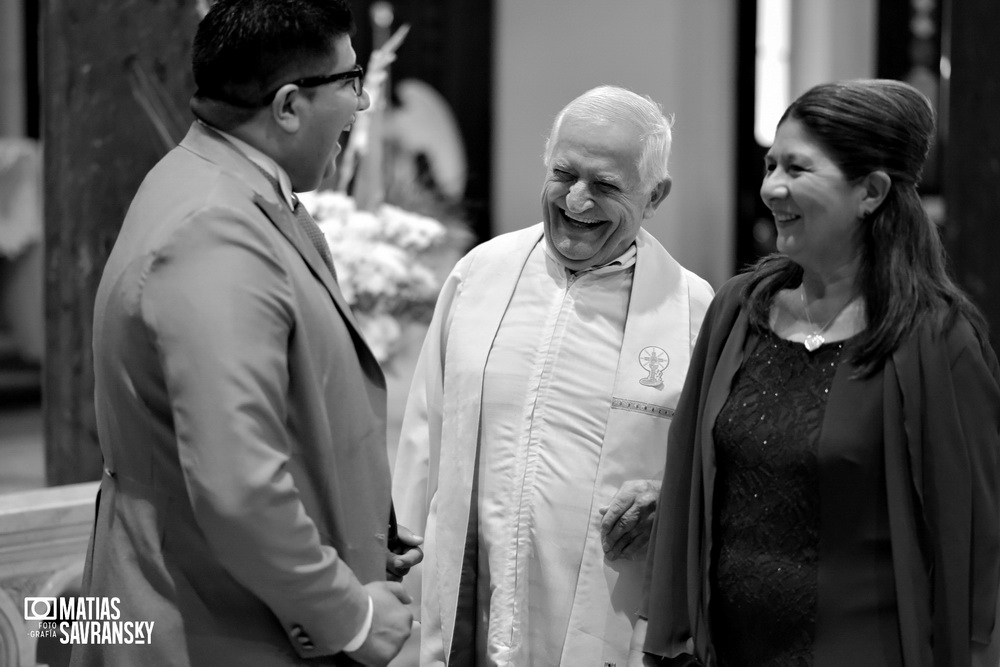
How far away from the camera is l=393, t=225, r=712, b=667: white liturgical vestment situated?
2.16 meters

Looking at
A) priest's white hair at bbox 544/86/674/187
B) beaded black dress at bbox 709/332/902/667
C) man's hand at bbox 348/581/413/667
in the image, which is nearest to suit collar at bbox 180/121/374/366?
man's hand at bbox 348/581/413/667

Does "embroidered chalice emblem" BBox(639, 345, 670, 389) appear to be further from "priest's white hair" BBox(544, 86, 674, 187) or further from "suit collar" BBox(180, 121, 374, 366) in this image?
"suit collar" BBox(180, 121, 374, 366)

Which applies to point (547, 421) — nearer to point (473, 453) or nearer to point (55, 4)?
point (473, 453)

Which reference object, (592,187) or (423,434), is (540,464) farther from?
(592,187)

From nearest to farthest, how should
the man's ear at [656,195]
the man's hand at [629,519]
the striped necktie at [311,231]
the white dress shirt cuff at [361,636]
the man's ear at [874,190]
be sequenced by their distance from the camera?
the white dress shirt cuff at [361,636]
the striped necktie at [311,231]
the man's ear at [874,190]
the man's hand at [629,519]
the man's ear at [656,195]

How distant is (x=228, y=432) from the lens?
140 centimetres

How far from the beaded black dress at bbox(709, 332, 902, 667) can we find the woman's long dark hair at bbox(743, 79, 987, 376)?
0.09m

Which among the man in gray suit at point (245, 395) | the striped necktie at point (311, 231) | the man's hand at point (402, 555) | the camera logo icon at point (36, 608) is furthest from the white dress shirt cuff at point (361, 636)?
the camera logo icon at point (36, 608)

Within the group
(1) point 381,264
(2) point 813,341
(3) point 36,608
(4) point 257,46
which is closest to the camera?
(4) point 257,46

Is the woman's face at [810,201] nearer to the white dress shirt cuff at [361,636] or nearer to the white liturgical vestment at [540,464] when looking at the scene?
the white liturgical vestment at [540,464]

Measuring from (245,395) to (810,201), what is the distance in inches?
35.9

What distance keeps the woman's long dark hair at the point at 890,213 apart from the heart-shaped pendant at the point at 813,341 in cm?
7

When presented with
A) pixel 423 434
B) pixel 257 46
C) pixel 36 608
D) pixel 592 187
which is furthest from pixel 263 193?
pixel 36 608

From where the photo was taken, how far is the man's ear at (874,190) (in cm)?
179
